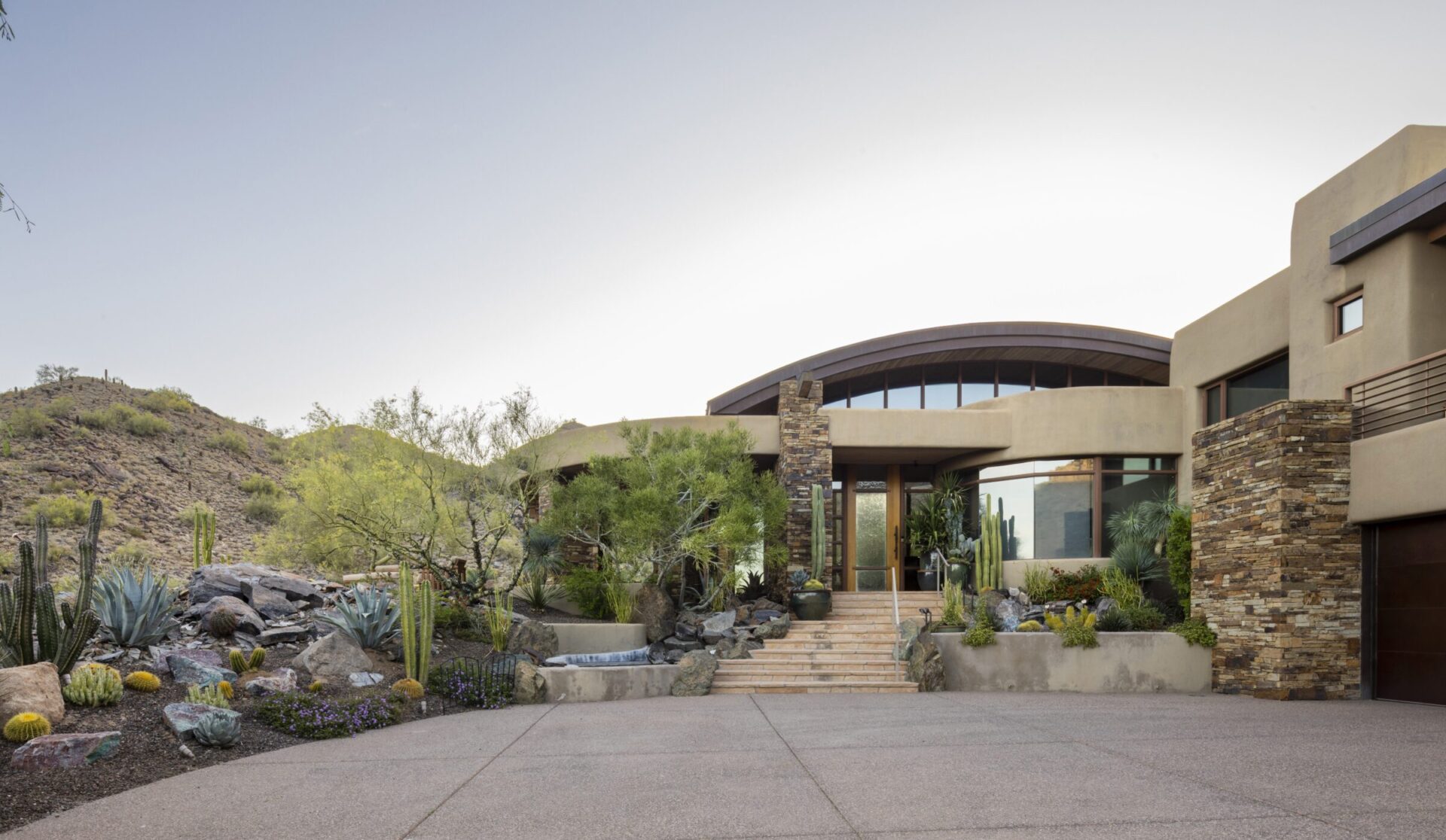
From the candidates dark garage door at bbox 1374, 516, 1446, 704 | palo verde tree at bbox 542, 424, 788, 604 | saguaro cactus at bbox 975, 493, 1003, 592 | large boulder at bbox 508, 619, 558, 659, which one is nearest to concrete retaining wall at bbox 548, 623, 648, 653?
large boulder at bbox 508, 619, 558, 659

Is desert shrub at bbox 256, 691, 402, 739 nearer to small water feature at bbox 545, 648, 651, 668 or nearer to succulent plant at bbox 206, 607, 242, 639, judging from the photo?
succulent plant at bbox 206, 607, 242, 639

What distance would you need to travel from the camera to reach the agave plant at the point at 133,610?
386 inches

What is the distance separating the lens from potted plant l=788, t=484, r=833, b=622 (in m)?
16.3

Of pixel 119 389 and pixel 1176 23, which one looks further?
pixel 119 389

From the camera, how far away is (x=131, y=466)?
34.5 metres

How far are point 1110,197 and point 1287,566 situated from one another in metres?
8.03

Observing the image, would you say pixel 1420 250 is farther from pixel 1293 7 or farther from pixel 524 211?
pixel 524 211

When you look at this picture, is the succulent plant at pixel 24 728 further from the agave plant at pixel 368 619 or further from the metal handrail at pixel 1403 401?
the metal handrail at pixel 1403 401

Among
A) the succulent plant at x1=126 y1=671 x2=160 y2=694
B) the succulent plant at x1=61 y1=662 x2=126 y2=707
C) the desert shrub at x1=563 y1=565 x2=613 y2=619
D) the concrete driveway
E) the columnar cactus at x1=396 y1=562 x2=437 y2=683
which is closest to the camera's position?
the concrete driveway

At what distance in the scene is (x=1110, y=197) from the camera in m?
16.5

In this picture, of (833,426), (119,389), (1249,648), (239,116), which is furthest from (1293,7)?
(119,389)

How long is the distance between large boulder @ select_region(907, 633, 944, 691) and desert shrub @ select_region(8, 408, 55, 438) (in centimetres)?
3671

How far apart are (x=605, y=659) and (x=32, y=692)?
7.47 meters

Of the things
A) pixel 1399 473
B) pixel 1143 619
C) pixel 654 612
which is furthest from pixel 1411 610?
pixel 654 612
